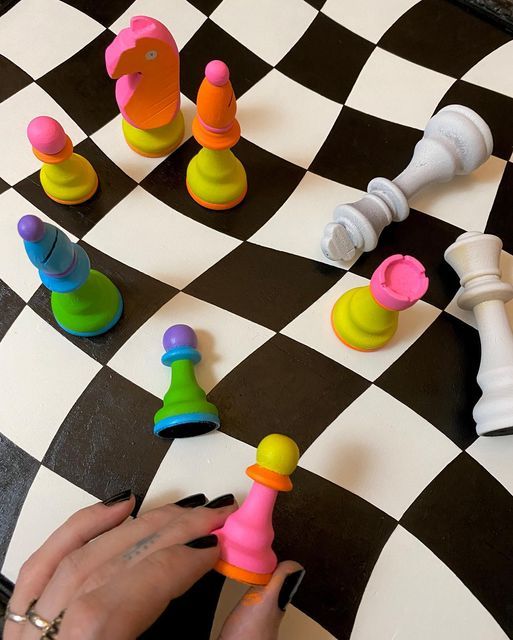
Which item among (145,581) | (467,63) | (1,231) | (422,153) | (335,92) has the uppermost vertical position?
(467,63)

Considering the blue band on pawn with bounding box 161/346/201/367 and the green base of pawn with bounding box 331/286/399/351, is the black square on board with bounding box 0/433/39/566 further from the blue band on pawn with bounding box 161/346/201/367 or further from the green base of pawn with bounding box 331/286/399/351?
the green base of pawn with bounding box 331/286/399/351

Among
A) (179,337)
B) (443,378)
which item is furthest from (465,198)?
(179,337)

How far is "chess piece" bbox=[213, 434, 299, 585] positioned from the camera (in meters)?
0.63

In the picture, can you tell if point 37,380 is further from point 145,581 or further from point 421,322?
point 421,322

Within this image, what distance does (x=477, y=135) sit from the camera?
89 centimetres

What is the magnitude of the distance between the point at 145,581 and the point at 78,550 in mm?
134

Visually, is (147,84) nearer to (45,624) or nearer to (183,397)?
(183,397)

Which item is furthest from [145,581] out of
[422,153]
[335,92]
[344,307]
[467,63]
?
[467,63]

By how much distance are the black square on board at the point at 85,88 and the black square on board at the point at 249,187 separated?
15 centimetres

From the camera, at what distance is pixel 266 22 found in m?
1.10

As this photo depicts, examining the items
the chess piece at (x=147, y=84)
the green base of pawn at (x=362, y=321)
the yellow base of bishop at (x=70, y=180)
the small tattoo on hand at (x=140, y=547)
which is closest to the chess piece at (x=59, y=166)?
the yellow base of bishop at (x=70, y=180)

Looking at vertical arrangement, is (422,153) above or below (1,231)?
above

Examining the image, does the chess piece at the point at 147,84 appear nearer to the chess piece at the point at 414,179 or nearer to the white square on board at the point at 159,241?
the white square on board at the point at 159,241

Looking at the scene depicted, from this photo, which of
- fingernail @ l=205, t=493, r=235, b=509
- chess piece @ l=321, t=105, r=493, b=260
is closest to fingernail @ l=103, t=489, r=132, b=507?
fingernail @ l=205, t=493, r=235, b=509
